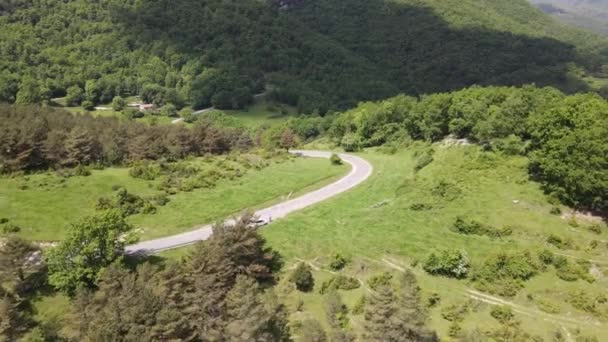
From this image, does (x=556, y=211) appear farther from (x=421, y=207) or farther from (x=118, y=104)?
(x=118, y=104)

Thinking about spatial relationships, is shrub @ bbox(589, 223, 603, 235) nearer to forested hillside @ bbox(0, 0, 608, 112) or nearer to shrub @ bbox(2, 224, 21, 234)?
shrub @ bbox(2, 224, 21, 234)

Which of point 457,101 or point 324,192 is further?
point 457,101

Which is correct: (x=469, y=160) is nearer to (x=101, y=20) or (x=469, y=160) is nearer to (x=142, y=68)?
(x=142, y=68)

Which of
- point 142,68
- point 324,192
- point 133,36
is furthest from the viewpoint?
point 133,36

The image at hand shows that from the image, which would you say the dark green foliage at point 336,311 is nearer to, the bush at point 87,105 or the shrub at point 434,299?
the shrub at point 434,299

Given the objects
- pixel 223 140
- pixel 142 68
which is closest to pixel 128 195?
pixel 223 140

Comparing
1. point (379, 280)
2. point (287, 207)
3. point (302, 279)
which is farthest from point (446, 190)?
point (302, 279)

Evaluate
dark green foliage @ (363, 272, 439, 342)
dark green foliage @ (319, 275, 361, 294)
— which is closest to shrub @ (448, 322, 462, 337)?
dark green foliage @ (363, 272, 439, 342)
